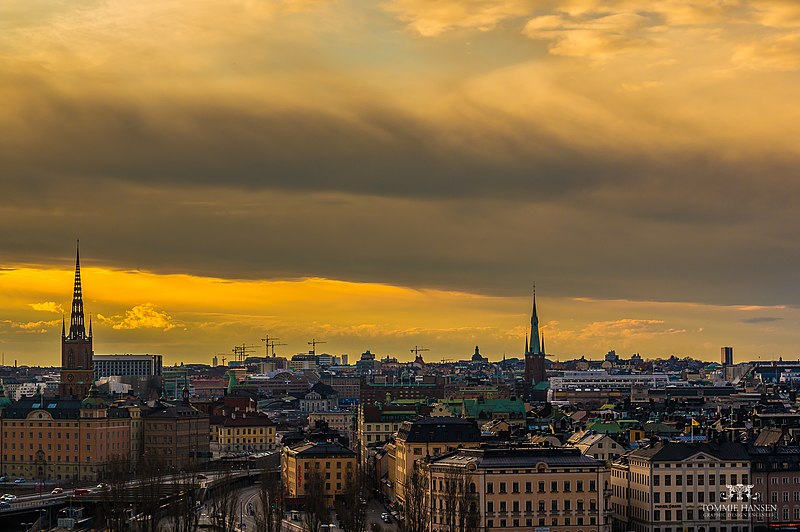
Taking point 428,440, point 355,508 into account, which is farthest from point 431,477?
point 428,440

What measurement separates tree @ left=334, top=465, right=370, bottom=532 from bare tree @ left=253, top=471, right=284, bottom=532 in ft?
13.2

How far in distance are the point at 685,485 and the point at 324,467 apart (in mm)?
41904

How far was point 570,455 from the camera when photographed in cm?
11294

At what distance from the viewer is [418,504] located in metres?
105

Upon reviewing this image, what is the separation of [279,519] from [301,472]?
39.2 meters

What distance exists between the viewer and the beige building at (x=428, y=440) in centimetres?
13750

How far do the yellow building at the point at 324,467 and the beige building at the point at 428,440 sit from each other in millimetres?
5571

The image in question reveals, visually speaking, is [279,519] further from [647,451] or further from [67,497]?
[67,497]

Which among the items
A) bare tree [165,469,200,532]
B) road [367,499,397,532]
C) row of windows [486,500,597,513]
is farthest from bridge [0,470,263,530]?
row of windows [486,500,597,513]

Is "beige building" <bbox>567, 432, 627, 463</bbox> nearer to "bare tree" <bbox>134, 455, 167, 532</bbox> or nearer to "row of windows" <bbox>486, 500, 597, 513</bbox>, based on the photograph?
"row of windows" <bbox>486, 500, 597, 513</bbox>

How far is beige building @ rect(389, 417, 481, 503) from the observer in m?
138

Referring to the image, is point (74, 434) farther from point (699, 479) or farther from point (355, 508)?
point (699, 479)

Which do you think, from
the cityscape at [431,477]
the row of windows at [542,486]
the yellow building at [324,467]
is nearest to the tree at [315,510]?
the cityscape at [431,477]

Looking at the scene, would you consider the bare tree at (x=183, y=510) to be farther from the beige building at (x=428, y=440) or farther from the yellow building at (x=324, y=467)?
the beige building at (x=428, y=440)
